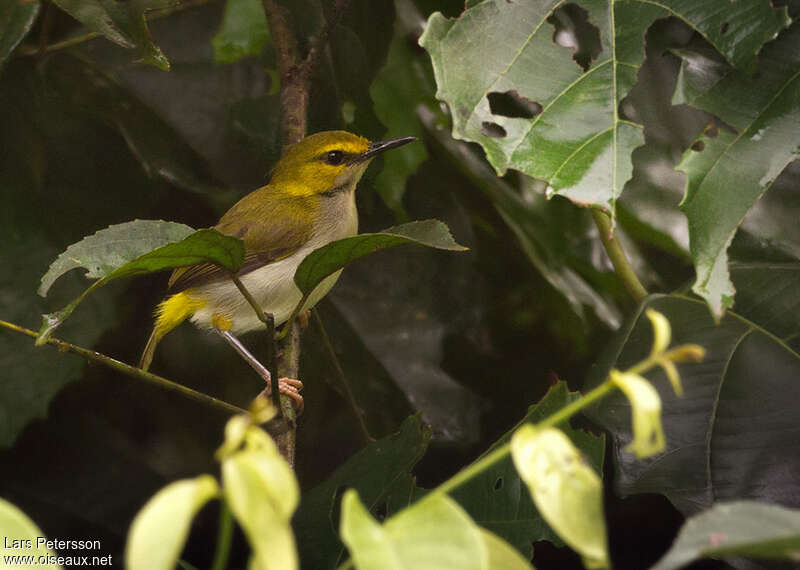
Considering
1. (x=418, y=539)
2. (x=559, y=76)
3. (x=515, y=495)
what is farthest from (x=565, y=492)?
(x=559, y=76)

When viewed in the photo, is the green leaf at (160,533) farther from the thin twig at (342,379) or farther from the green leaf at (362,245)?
the thin twig at (342,379)

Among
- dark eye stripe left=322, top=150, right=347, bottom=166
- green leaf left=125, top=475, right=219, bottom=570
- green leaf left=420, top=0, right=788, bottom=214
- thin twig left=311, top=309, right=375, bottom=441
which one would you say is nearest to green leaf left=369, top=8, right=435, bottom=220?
dark eye stripe left=322, top=150, right=347, bottom=166

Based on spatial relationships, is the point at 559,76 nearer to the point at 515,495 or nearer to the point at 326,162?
the point at 515,495

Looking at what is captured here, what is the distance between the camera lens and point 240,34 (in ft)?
7.48

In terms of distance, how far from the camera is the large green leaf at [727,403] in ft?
5.13

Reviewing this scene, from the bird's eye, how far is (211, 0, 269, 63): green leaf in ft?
1.10

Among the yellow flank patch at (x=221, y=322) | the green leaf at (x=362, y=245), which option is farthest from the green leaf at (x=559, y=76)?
the yellow flank patch at (x=221, y=322)

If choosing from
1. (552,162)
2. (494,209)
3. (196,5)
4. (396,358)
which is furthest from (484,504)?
(196,5)

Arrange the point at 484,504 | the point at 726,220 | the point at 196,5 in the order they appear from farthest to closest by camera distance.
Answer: the point at 196,5
the point at 484,504
the point at 726,220

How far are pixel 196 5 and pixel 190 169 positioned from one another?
545 mm

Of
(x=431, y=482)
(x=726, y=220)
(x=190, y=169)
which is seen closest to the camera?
(x=726, y=220)

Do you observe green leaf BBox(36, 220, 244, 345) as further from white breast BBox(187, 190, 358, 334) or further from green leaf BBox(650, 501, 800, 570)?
white breast BBox(187, 190, 358, 334)

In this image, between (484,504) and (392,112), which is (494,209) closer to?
(392,112)

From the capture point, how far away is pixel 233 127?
223cm
